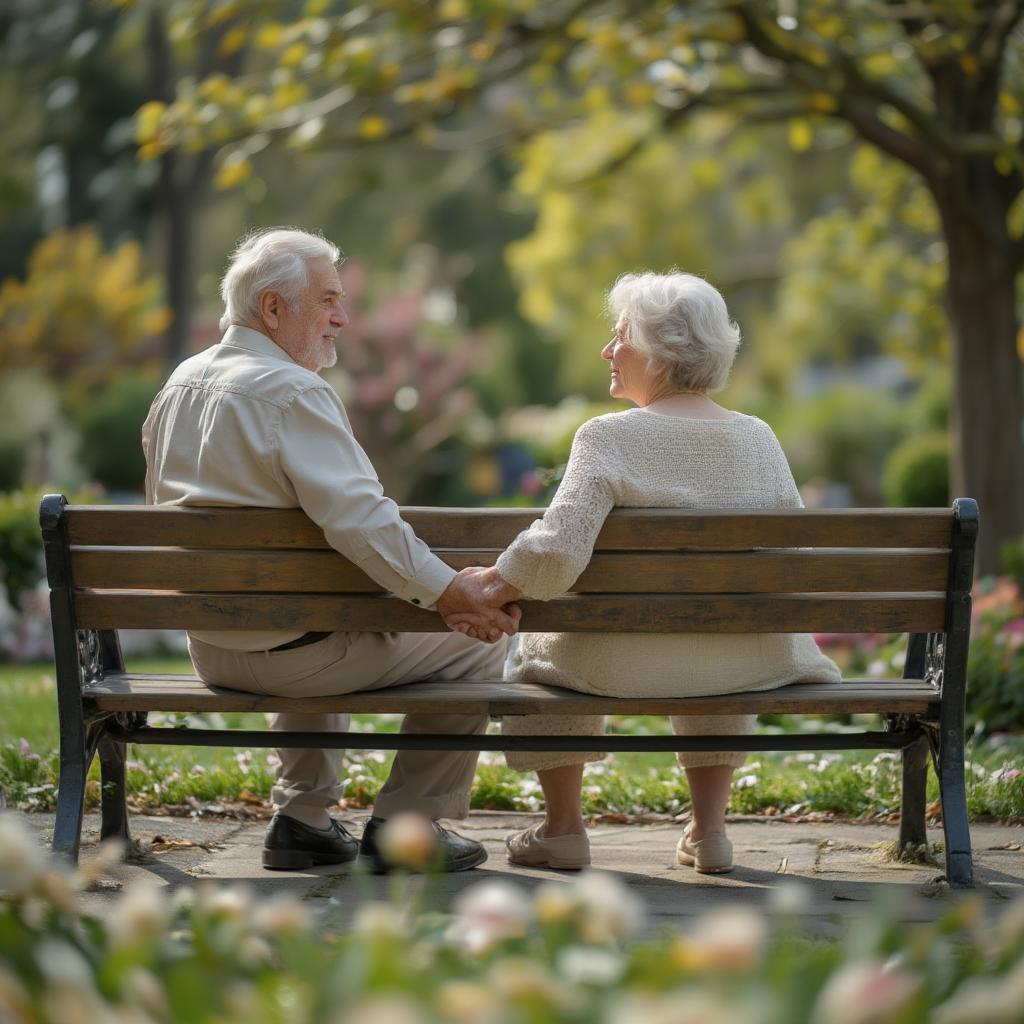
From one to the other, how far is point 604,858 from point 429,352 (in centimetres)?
2540

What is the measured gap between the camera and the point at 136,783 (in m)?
4.89

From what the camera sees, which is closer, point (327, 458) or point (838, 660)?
point (327, 458)

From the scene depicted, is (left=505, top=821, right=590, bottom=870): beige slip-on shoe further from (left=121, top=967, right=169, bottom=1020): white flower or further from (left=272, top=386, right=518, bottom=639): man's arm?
(left=121, top=967, right=169, bottom=1020): white flower

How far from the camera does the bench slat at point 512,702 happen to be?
12.1 feet

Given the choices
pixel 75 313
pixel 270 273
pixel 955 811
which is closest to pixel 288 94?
pixel 270 273

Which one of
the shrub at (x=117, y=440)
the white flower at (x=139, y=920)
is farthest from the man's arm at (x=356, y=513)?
the shrub at (x=117, y=440)

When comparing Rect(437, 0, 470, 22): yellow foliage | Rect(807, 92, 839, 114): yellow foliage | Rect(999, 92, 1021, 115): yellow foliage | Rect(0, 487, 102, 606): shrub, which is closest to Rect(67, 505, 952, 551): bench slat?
Rect(437, 0, 470, 22): yellow foliage

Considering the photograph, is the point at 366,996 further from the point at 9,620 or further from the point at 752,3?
the point at 9,620

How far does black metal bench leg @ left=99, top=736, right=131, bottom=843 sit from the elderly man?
380mm

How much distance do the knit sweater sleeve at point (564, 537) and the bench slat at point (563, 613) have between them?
104 millimetres

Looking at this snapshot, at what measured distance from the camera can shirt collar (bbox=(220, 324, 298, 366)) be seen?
12.9 feet

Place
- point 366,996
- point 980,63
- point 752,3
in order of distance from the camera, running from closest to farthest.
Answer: point 366,996 → point 752,3 → point 980,63

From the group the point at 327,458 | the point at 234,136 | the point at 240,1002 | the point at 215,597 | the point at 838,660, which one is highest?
the point at 234,136

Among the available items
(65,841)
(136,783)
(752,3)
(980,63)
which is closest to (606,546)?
(65,841)
